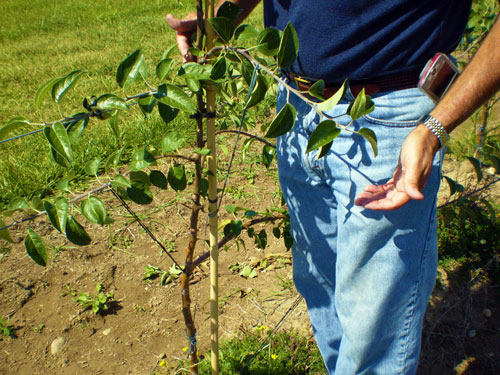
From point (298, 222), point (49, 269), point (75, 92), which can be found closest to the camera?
point (298, 222)

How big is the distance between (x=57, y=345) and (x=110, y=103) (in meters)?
1.45

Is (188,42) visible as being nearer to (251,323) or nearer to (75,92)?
(251,323)

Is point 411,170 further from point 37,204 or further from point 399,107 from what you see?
point 37,204

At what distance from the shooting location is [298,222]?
156 centimetres

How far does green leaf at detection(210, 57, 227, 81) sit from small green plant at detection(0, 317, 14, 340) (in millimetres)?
1642

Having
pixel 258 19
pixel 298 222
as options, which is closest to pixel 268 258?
pixel 298 222

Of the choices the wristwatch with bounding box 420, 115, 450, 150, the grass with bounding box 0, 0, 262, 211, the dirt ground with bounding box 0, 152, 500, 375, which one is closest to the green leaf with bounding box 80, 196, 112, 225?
the wristwatch with bounding box 420, 115, 450, 150

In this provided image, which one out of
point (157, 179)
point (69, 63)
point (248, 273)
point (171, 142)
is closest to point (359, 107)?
point (171, 142)

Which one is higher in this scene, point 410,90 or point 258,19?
point 410,90

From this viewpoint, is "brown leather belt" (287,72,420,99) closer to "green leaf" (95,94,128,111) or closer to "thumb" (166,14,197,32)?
"thumb" (166,14,197,32)

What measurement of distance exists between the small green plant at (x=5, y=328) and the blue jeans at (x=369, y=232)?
1398 mm

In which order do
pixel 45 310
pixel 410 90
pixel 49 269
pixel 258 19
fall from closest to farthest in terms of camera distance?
pixel 410 90
pixel 45 310
pixel 49 269
pixel 258 19

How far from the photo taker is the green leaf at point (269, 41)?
3.18ft

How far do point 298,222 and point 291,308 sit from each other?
72 cm
